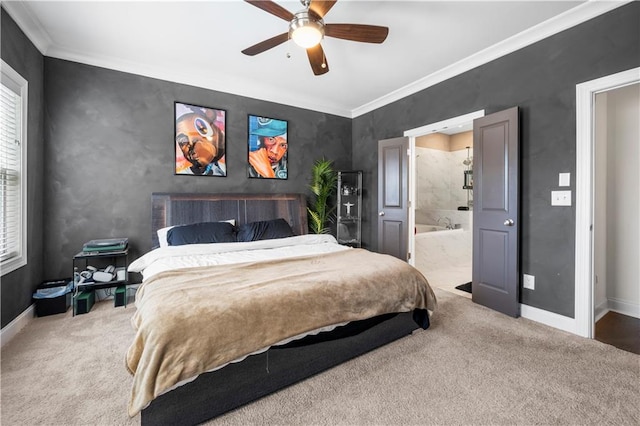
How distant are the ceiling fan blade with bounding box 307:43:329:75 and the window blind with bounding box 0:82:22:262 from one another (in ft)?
8.31

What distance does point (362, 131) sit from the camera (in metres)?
4.94

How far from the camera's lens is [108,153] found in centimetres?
324

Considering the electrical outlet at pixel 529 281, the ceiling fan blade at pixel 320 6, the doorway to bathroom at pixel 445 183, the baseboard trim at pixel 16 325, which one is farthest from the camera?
the doorway to bathroom at pixel 445 183

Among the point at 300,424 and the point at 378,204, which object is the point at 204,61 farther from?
the point at 300,424

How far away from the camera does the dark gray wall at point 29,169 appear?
2.29 metres

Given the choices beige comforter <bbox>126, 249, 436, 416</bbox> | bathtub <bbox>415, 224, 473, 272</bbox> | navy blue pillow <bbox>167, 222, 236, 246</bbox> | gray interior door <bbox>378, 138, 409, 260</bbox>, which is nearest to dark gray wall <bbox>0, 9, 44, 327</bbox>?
navy blue pillow <bbox>167, 222, 236, 246</bbox>

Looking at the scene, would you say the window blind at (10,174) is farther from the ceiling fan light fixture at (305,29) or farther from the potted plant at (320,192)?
the potted plant at (320,192)

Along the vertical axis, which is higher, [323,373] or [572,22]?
[572,22]

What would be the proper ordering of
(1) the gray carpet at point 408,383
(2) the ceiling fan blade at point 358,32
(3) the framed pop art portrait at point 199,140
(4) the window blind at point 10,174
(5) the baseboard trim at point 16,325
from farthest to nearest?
(3) the framed pop art portrait at point 199,140 < (4) the window blind at point 10,174 < (5) the baseboard trim at point 16,325 < (2) the ceiling fan blade at point 358,32 < (1) the gray carpet at point 408,383

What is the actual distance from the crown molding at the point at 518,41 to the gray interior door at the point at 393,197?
30.2 inches

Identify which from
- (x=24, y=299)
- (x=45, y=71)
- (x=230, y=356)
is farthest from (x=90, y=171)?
(x=230, y=356)

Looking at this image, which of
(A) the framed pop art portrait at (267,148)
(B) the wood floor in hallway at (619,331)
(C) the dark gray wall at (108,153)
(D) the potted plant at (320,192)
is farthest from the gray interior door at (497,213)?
(C) the dark gray wall at (108,153)

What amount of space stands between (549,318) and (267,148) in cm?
392

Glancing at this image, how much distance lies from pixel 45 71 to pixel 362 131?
4.19 m
